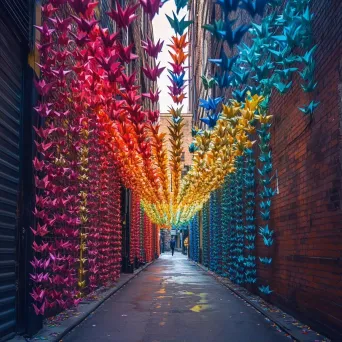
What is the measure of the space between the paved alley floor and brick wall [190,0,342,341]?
0.89 meters

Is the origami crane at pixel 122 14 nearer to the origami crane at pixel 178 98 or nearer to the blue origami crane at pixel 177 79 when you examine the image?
the blue origami crane at pixel 177 79

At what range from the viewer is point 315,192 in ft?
25.8

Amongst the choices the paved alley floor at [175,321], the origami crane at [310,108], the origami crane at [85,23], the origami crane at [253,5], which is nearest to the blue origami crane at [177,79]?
the origami crane at [85,23]

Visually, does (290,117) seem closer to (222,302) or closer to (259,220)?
(259,220)

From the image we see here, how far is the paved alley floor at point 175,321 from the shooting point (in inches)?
305

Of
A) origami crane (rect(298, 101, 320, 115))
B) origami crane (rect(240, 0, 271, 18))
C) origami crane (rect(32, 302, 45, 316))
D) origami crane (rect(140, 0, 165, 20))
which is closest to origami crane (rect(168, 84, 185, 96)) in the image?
origami crane (rect(140, 0, 165, 20))

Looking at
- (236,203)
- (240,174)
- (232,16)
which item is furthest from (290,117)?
(232,16)

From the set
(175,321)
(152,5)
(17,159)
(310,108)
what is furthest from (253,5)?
(175,321)

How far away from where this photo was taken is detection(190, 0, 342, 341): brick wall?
267 inches

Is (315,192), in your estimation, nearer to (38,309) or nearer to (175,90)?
(175,90)

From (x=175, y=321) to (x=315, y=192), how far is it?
3562 millimetres

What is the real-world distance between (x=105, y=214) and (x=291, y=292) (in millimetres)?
7779

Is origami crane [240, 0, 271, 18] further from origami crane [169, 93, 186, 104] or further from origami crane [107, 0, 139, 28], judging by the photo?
origami crane [169, 93, 186, 104]

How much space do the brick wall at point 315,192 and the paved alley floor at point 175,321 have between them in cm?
89
